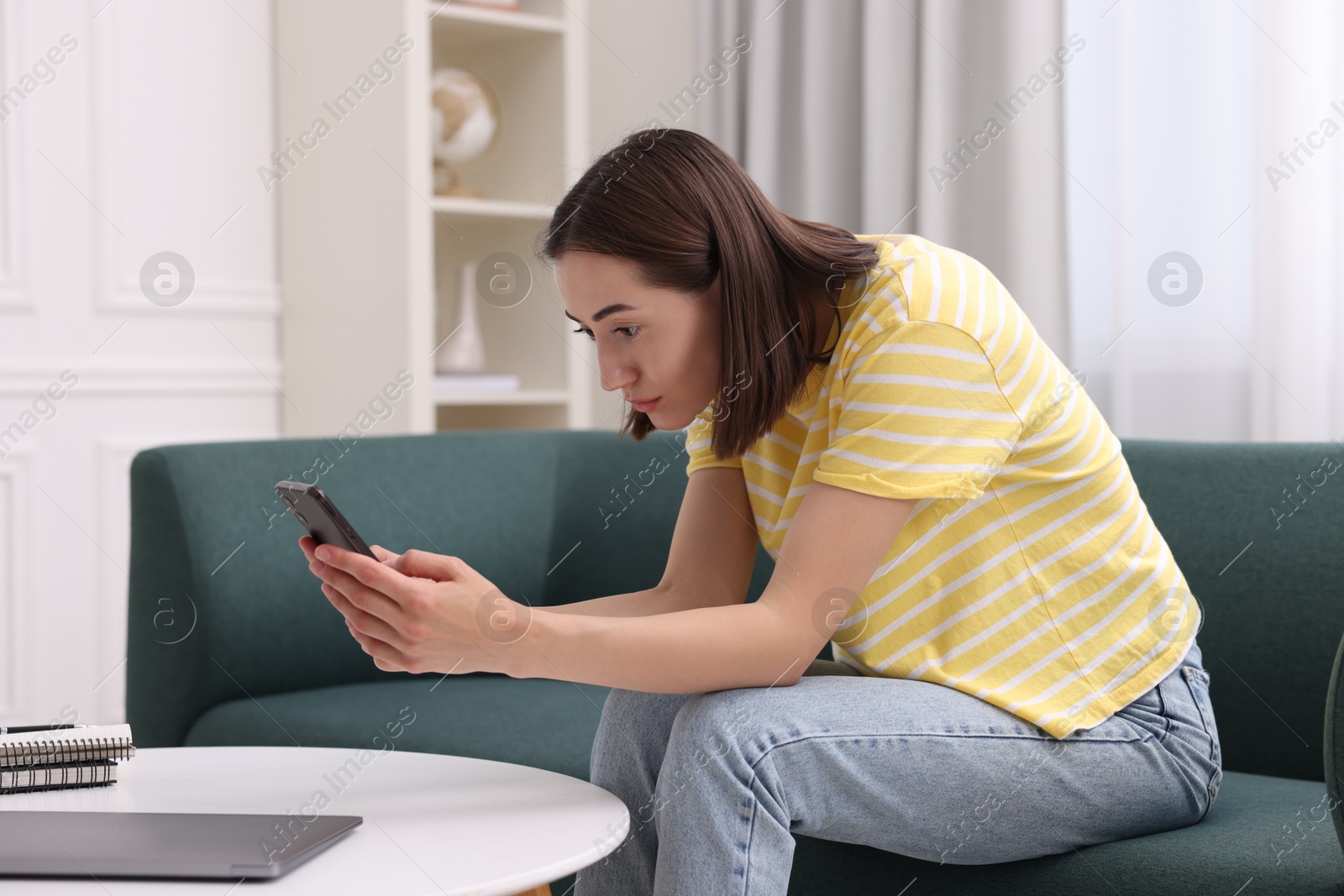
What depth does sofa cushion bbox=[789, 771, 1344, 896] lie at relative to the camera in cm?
103

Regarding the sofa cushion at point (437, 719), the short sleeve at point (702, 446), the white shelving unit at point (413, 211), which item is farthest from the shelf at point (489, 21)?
the short sleeve at point (702, 446)

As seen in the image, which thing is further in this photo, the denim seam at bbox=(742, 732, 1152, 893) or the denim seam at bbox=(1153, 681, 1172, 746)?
the denim seam at bbox=(1153, 681, 1172, 746)

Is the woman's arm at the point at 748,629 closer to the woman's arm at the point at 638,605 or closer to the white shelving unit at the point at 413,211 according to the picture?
the woman's arm at the point at 638,605

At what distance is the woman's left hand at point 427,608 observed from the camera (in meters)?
0.93

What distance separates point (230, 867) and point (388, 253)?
1838 millimetres

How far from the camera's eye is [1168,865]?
1054 mm

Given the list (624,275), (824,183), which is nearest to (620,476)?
(824,183)

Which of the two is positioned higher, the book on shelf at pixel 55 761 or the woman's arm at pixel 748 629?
the woman's arm at pixel 748 629

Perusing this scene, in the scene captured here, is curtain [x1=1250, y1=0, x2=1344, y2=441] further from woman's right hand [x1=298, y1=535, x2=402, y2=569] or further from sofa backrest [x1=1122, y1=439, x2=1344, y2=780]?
woman's right hand [x1=298, y1=535, x2=402, y2=569]

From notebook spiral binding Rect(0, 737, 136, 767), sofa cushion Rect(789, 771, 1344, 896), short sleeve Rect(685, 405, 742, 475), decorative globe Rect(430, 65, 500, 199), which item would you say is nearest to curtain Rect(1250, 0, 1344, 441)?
sofa cushion Rect(789, 771, 1344, 896)

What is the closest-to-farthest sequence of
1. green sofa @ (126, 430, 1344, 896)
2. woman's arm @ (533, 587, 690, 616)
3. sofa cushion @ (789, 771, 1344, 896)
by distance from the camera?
1. sofa cushion @ (789, 771, 1344, 896)
2. green sofa @ (126, 430, 1344, 896)
3. woman's arm @ (533, 587, 690, 616)

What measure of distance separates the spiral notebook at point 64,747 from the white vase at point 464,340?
1.55 m

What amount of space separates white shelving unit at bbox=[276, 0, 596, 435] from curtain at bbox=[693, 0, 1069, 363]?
0.38m

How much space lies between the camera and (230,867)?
81cm
